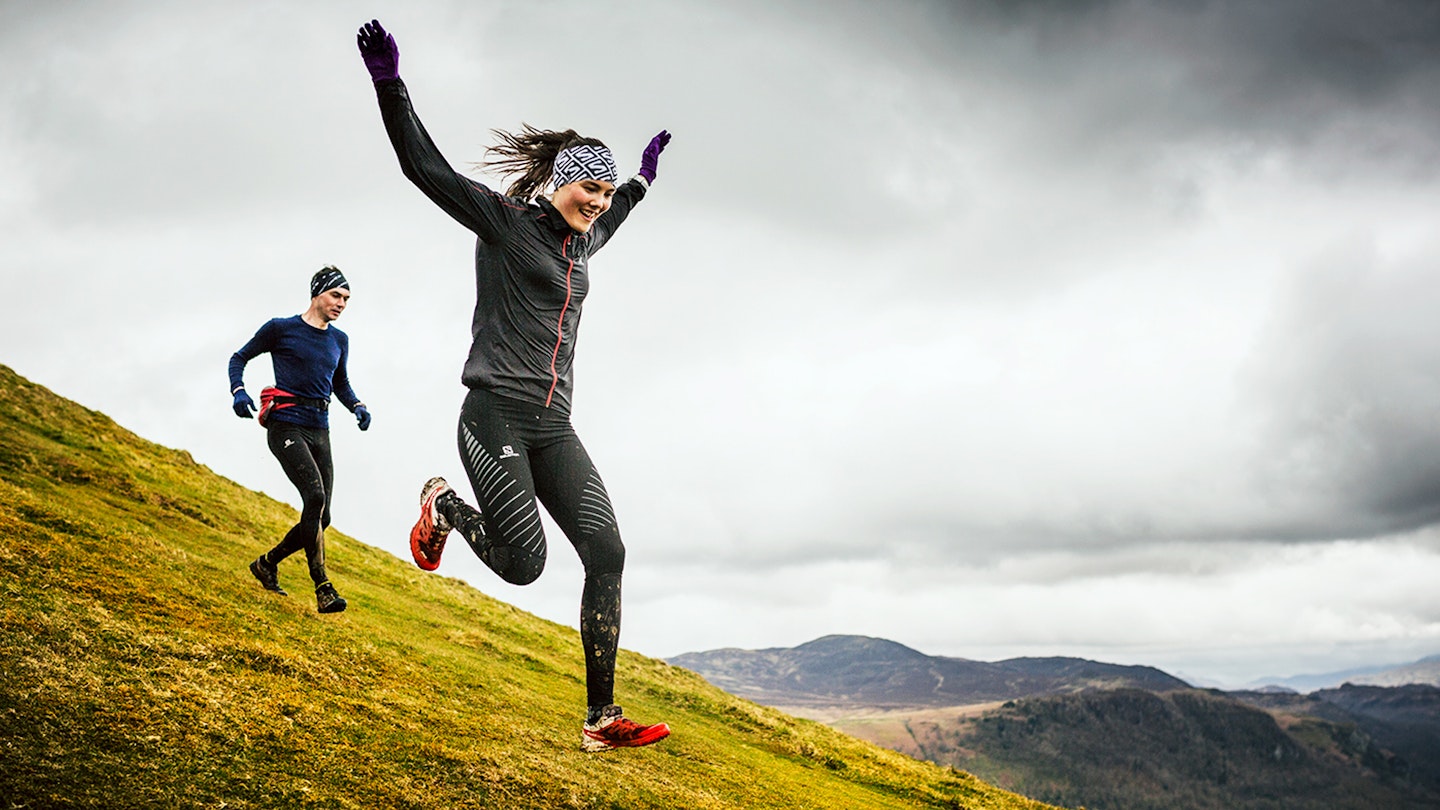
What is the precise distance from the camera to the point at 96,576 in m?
8.41

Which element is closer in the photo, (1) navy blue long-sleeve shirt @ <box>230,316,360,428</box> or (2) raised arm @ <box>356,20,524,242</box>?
(2) raised arm @ <box>356,20,524,242</box>

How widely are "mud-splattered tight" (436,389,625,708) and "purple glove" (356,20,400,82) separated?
227 centimetres

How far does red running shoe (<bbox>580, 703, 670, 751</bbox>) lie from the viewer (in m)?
6.32

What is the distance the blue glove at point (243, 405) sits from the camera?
914 cm

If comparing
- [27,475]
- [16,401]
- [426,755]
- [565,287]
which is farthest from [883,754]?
[16,401]

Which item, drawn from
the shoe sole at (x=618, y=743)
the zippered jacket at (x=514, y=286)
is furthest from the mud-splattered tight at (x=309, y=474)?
Answer: the shoe sole at (x=618, y=743)

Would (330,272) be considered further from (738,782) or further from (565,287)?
(738,782)

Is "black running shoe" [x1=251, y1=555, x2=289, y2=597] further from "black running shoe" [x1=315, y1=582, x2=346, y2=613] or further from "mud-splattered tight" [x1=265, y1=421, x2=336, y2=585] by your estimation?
"black running shoe" [x1=315, y1=582, x2=346, y2=613]

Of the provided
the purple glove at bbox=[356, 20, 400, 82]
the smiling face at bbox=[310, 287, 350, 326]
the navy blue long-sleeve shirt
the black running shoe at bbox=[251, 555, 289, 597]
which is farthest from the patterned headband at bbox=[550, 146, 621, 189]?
the black running shoe at bbox=[251, 555, 289, 597]

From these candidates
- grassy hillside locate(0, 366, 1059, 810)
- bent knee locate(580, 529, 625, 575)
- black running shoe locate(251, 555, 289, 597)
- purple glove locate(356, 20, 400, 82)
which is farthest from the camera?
black running shoe locate(251, 555, 289, 597)

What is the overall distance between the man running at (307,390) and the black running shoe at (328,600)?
0.03 metres

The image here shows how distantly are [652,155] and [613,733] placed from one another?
207 inches

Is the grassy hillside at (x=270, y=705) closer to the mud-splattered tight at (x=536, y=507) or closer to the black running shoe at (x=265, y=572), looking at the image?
the black running shoe at (x=265, y=572)

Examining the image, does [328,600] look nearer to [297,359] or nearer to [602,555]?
[297,359]
